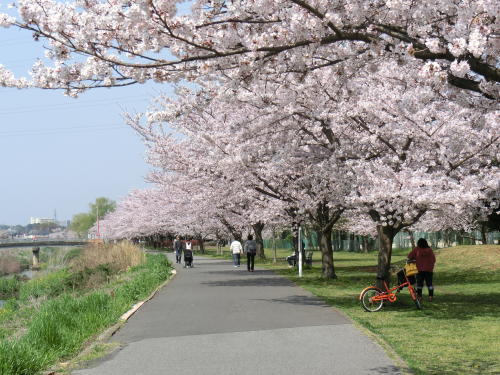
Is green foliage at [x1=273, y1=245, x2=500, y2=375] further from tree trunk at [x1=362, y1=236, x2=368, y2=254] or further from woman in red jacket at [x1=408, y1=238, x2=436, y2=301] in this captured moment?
tree trunk at [x1=362, y1=236, x2=368, y2=254]

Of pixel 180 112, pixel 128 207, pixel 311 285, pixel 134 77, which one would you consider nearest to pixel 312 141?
pixel 311 285

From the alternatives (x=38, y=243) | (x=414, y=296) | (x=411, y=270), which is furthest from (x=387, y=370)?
(x=38, y=243)

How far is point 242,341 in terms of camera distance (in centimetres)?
965

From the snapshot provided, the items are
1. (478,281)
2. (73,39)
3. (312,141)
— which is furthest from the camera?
(478,281)

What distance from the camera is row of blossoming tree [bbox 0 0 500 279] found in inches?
293

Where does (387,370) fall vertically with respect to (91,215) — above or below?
below

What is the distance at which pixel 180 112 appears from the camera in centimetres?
1121

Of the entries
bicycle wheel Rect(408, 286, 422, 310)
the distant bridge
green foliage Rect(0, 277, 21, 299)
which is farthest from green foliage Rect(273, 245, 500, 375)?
the distant bridge

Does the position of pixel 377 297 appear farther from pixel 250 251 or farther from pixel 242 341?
pixel 250 251

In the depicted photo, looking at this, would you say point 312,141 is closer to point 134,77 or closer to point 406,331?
point 406,331

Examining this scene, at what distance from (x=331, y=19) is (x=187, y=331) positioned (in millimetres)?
5885

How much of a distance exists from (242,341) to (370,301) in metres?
4.76

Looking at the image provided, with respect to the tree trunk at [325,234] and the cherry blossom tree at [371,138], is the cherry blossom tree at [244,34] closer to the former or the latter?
the cherry blossom tree at [371,138]

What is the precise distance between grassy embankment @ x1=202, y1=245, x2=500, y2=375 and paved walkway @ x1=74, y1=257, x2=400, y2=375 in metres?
0.53
